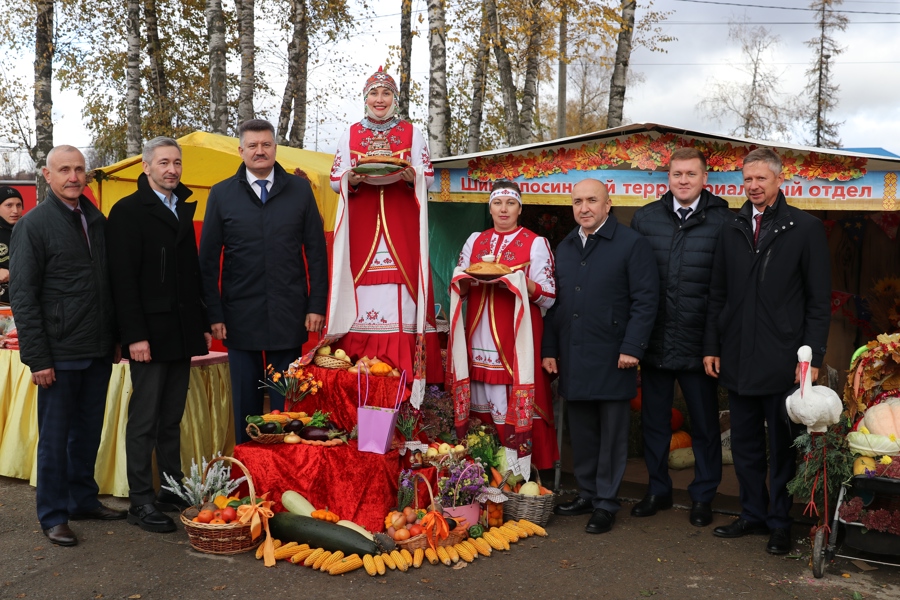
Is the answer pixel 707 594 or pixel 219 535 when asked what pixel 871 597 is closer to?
pixel 707 594

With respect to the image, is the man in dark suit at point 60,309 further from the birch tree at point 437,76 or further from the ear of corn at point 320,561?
the birch tree at point 437,76

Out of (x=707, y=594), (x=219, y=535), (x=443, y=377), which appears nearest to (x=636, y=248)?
(x=443, y=377)

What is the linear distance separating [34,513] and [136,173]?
4.49m

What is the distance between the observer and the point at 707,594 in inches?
158

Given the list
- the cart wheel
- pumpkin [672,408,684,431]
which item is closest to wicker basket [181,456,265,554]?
the cart wheel

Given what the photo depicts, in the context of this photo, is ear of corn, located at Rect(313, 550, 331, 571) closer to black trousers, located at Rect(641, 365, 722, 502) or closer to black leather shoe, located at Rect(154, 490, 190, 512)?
black leather shoe, located at Rect(154, 490, 190, 512)

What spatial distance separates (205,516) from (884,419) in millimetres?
3664

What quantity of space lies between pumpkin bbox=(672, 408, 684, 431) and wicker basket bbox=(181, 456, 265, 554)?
3842 millimetres

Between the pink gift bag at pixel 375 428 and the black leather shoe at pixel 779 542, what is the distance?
7.32ft

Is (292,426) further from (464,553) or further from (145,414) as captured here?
(464,553)

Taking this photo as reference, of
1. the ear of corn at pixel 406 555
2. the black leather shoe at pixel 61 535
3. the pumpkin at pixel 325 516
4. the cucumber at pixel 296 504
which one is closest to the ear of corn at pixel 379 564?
the ear of corn at pixel 406 555

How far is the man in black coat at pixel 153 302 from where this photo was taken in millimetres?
4738

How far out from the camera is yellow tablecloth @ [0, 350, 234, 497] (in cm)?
552

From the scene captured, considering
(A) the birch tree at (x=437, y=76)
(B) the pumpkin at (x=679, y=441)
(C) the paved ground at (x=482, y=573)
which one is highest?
(A) the birch tree at (x=437, y=76)
